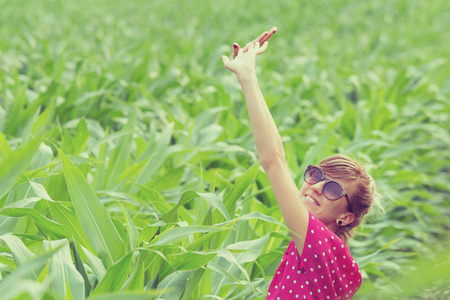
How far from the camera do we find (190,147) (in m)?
2.88

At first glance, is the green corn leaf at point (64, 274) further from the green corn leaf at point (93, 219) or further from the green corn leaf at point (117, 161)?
the green corn leaf at point (117, 161)

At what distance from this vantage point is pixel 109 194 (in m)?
2.10

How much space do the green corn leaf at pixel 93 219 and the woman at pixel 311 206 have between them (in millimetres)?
442

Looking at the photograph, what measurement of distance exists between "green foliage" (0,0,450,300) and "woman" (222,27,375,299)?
0.10 m

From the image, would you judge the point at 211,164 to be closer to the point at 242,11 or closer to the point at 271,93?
the point at 271,93

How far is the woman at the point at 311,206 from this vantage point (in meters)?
1.38

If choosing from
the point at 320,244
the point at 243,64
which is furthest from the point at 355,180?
the point at 243,64

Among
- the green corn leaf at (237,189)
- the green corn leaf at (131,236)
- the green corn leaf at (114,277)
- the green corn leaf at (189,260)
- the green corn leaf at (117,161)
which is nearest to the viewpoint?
the green corn leaf at (114,277)

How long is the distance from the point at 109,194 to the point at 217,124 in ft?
4.91

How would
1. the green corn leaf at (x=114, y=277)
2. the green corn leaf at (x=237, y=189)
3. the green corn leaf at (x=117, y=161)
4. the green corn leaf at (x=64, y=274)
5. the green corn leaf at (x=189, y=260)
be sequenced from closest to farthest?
the green corn leaf at (x=64, y=274) < the green corn leaf at (x=114, y=277) < the green corn leaf at (x=189, y=260) < the green corn leaf at (x=237, y=189) < the green corn leaf at (x=117, y=161)

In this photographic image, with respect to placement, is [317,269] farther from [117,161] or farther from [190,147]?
[190,147]

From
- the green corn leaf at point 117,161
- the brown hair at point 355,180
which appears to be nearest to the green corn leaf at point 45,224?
the brown hair at point 355,180

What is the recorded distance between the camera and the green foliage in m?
1.48

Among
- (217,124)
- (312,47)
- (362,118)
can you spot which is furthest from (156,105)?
(312,47)
